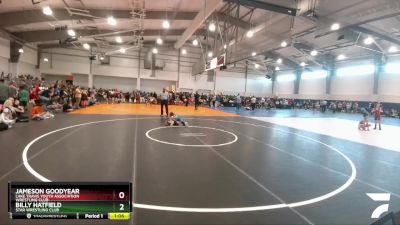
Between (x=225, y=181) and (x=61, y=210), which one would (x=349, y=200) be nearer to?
(x=225, y=181)

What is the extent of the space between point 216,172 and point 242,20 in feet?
63.3

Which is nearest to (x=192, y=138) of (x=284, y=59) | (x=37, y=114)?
(x=37, y=114)

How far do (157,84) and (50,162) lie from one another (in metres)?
33.4

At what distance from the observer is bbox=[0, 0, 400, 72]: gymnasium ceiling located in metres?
10.4

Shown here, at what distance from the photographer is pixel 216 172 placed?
5.31 m

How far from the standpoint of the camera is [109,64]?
35.4 meters

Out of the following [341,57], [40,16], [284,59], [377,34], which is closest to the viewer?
[40,16]

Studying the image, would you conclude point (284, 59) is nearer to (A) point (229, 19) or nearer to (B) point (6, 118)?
(A) point (229, 19)

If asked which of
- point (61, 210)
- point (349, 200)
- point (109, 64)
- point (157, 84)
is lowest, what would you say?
point (349, 200)

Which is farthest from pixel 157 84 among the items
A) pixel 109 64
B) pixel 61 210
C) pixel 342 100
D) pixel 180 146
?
pixel 61 210

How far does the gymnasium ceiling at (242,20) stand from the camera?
34.0ft

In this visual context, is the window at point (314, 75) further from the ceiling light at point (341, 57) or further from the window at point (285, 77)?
the ceiling light at point (341, 57)

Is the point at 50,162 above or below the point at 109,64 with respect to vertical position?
below
